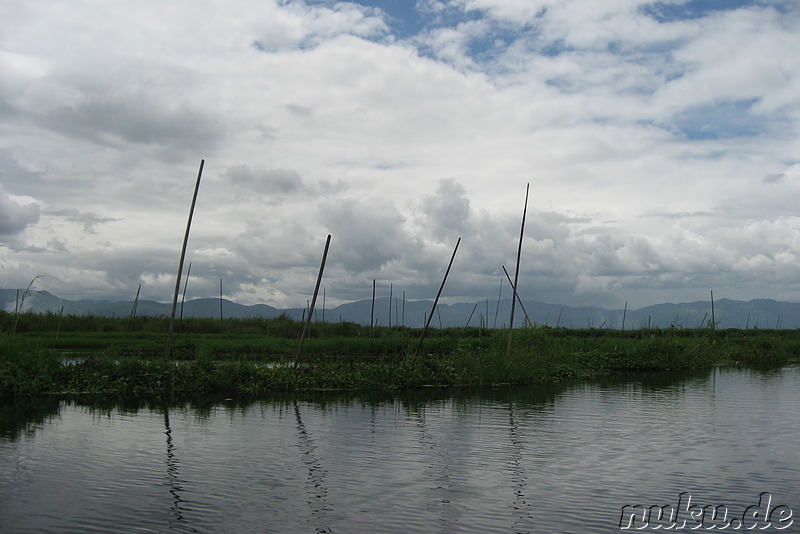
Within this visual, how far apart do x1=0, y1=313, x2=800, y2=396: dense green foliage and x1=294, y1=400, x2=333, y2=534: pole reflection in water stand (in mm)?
5191

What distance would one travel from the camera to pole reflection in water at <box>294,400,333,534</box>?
20.4 ft

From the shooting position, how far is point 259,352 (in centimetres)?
2769

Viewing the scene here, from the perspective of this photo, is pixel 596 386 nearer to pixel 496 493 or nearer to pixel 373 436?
pixel 373 436

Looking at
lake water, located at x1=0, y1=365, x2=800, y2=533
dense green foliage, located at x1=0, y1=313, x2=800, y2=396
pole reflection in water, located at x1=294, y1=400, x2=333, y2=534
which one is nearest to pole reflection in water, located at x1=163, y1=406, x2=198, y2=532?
lake water, located at x1=0, y1=365, x2=800, y2=533

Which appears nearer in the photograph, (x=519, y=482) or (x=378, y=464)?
(x=519, y=482)

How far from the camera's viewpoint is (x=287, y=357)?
86.3 ft

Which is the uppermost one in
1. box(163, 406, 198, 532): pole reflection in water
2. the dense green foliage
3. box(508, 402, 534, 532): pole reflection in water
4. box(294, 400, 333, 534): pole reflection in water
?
the dense green foliage

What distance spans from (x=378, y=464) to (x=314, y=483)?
3.89ft

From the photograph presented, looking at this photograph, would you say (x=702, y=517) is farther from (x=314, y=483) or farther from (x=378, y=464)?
(x=314, y=483)

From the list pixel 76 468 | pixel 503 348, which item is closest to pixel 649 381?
pixel 503 348

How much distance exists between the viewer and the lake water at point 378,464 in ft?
20.5

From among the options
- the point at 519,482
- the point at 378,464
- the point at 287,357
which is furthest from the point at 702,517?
the point at 287,357

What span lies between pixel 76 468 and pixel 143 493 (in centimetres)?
159

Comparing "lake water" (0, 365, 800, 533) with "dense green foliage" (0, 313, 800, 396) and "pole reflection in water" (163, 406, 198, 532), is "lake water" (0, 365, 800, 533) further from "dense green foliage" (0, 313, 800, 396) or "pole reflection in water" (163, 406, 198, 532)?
"dense green foliage" (0, 313, 800, 396)
